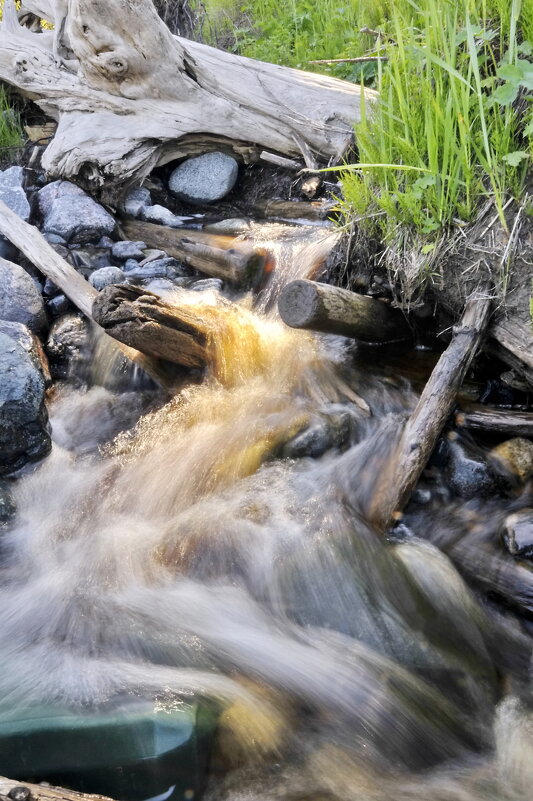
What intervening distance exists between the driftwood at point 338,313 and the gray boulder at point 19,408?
163 cm

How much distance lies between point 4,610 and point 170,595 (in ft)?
2.53

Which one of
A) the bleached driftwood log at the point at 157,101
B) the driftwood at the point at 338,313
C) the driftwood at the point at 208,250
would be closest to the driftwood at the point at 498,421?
the driftwood at the point at 338,313

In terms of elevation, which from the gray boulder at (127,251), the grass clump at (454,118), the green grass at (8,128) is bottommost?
the gray boulder at (127,251)

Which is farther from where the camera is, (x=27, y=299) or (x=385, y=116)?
(x=27, y=299)

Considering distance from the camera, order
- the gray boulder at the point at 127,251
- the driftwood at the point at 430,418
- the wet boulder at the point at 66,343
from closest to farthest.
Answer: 1. the driftwood at the point at 430,418
2. the wet boulder at the point at 66,343
3. the gray boulder at the point at 127,251

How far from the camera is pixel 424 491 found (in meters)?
3.47

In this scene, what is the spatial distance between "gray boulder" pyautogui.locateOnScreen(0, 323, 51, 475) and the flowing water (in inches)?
5.8

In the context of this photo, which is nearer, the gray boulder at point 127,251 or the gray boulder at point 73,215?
the gray boulder at point 127,251

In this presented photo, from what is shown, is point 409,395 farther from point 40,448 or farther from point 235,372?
point 40,448

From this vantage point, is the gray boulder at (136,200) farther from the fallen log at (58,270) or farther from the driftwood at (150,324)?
the driftwood at (150,324)

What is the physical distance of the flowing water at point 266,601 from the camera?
2215 mm

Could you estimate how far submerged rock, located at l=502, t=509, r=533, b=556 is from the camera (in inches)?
118

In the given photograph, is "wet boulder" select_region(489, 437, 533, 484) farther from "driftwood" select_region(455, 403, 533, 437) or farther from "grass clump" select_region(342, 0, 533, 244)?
"grass clump" select_region(342, 0, 533, 244)

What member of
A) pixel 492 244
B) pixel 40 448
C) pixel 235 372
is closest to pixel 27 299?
pixel 40 448
